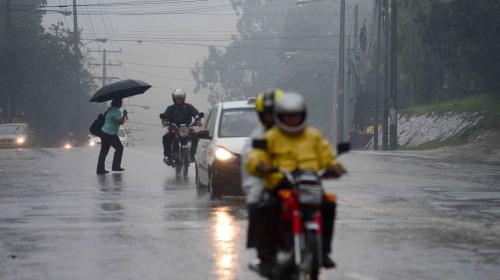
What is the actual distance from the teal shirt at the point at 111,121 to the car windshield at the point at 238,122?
6.45m

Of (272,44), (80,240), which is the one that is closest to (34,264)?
(80,240)

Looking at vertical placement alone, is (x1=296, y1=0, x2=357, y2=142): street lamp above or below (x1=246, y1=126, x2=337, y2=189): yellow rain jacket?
above

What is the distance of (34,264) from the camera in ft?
38.3

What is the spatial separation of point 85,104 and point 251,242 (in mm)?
103288

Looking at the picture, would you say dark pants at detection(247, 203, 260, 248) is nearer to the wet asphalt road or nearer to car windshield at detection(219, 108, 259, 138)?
the wet asphalt road

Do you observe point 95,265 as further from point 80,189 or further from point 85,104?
point 85,104

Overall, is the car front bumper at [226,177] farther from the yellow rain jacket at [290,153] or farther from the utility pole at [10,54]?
the utility pole at [10,54]

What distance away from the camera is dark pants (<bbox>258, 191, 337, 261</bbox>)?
875 cm

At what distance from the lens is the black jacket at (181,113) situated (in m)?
25.2

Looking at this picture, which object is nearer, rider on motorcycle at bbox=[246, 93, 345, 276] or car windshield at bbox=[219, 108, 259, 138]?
rider on motorcycle at bbox=[246, 93, 345, 276]

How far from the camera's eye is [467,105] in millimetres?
53625

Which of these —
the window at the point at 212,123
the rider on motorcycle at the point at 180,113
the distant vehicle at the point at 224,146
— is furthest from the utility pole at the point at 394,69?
the window at the point at 212,123

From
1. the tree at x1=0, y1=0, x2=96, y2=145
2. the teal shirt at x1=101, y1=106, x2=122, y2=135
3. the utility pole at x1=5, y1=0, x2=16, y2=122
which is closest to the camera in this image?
the teal shirt at x1=101, y1=106, x2=122, y2=135

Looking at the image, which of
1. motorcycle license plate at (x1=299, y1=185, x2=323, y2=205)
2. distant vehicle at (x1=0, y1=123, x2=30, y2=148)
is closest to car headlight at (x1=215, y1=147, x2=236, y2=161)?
motorcycle license plate at (x1=299, y1=185, x2=323, y2=205)
